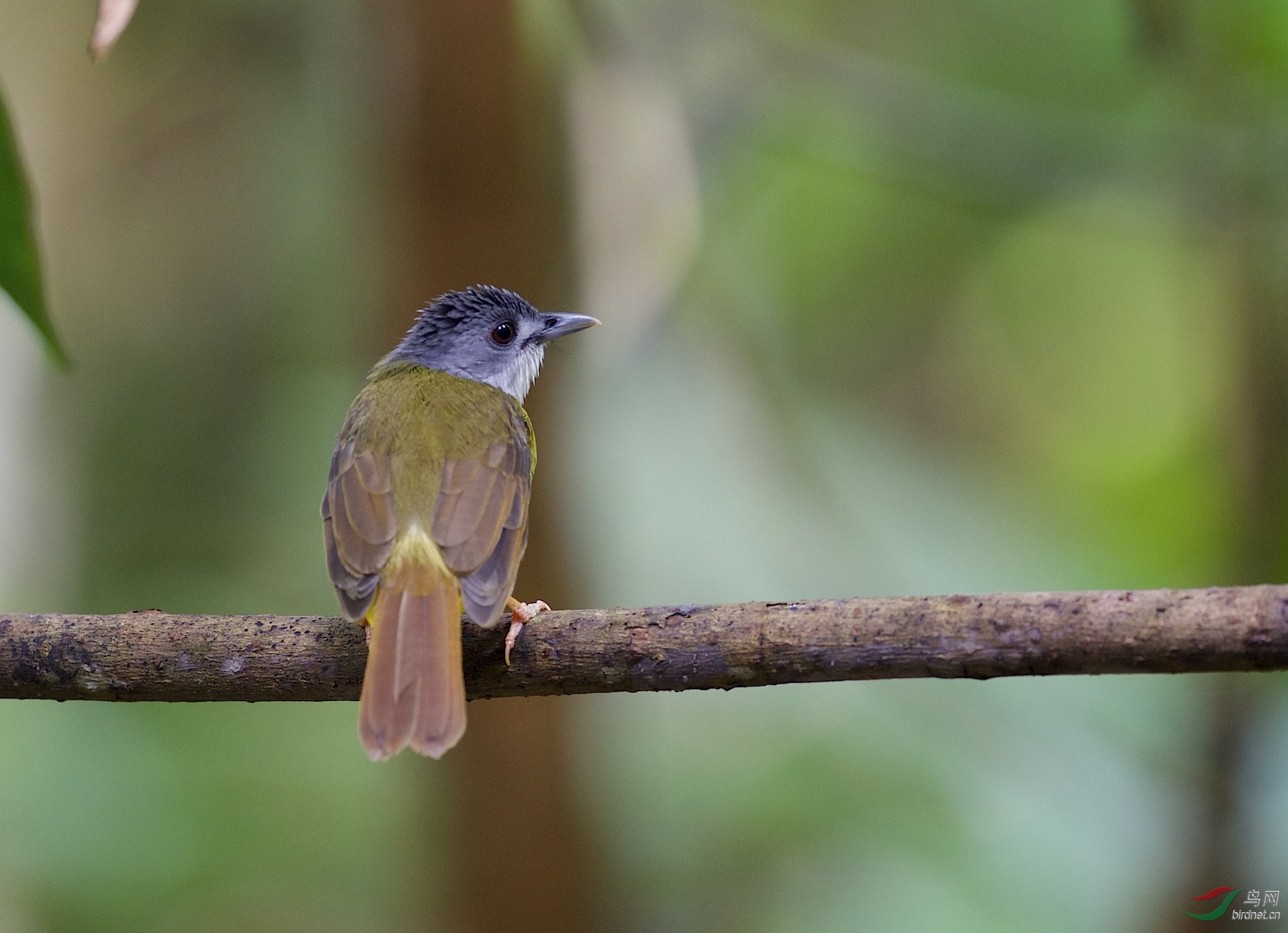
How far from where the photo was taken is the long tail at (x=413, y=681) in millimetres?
2344

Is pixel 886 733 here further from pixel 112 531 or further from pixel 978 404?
pixel 112 531

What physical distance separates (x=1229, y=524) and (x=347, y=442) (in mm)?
2901

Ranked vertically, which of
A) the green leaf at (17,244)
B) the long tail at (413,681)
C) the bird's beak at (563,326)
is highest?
the bird's beak at (563,326)

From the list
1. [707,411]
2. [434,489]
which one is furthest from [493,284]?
[434,489]

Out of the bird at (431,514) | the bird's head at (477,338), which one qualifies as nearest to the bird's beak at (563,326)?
the bird's head at (477,338)

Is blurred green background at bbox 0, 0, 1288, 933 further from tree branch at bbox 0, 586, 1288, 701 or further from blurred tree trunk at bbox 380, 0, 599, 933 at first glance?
tree branch at bbox 0, 586, 1288, 701

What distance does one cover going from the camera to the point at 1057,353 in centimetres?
737

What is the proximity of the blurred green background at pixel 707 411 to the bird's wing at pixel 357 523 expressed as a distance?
1.55 m

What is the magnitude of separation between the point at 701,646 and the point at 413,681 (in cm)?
61

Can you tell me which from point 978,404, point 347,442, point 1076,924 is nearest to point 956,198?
point 978,404

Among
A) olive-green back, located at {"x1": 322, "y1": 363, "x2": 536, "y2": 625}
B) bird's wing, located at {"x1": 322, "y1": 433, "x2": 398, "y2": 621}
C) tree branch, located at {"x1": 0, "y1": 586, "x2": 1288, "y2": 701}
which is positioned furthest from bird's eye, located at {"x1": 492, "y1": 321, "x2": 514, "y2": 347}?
tree branch, located at {"x1": 0, "y1": 586, "x2": 1288, "y2": 701}

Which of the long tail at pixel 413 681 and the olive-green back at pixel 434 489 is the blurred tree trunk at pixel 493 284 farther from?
the long tail at pixel 413 681

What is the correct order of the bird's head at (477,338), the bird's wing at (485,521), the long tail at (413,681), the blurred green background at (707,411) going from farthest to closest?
the blurred green background at (707,411) < the bird's head at (477,338) < the bird's wing at (485,521) < the long tail at (413,681)

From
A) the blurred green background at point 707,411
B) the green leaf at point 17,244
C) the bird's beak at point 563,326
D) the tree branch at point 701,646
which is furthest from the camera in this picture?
the blurred green background at point 707,411
